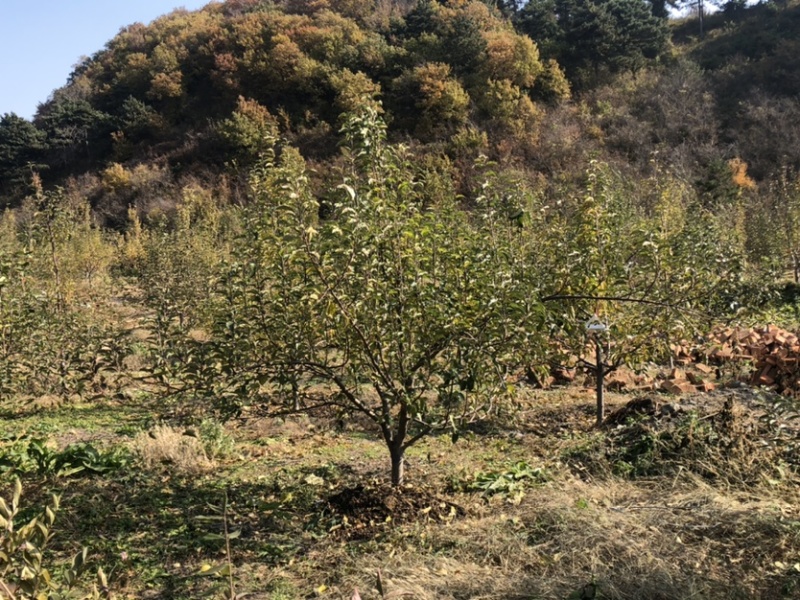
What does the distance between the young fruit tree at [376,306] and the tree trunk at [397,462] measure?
25cm

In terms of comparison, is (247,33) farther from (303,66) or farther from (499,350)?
(499,350)

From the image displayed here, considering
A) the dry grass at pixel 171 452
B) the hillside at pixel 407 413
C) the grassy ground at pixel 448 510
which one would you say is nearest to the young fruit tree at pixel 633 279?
the hillside at pixel 407 413

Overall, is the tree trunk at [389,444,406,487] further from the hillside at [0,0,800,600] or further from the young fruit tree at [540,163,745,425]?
the young fruit tree at [540,163,745,425]

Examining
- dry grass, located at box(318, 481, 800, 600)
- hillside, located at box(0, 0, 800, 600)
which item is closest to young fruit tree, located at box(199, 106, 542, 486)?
hillside, located at box(0, 0, 800, 600)

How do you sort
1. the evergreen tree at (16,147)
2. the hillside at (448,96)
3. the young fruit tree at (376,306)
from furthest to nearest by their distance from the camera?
the evergreen tree at (16,147)
the hillside at (448,96)
the young fruit tree at (376,306)

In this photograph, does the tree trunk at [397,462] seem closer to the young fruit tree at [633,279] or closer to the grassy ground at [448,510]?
the grassy ground at [448,510]

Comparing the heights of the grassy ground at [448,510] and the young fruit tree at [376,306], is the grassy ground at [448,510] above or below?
below

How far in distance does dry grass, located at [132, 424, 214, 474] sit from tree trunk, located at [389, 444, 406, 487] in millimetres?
Result: 1999

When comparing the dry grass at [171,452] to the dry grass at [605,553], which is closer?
the dry grass at [605,553]

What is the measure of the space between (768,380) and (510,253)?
5752 millimetres

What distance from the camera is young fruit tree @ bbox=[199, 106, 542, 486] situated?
11.3ft

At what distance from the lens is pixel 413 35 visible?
3738cm

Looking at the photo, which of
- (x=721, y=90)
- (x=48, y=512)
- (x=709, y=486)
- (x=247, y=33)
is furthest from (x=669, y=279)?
(x=247, y=33)

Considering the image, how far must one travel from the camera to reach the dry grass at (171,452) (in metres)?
5.31
